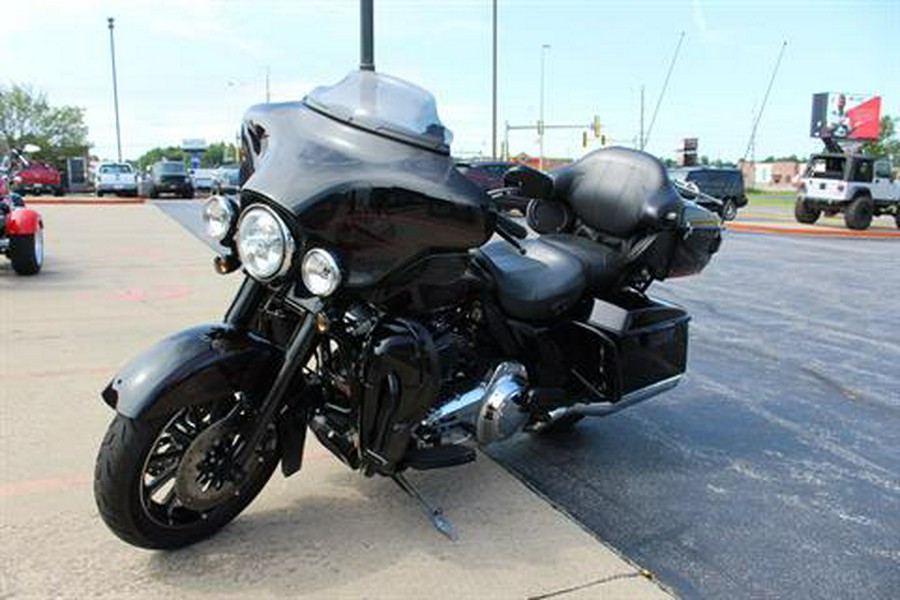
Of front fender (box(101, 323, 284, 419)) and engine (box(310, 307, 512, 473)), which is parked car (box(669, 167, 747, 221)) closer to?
engine (box(310, 307, 512, 473))

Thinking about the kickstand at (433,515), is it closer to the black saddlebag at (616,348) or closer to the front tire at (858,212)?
the black saddlebag at (616,348)

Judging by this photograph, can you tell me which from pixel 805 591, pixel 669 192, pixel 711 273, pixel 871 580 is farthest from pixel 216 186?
pixel 711 273

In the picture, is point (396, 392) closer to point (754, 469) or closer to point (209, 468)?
point (209, 468)

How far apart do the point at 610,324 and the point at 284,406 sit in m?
1.76

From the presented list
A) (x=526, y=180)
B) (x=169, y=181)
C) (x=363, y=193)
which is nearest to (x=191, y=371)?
(x=363, y=193)

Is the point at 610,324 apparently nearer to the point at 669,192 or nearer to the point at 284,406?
the point at 669,192

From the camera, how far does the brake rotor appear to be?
2.81 m

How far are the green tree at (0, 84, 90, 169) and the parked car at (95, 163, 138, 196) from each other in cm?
3156

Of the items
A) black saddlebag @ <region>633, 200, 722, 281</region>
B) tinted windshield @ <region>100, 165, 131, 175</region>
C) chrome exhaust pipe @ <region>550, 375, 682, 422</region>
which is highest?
tinted windshield @ <region>100, 165, 131, 175</region>

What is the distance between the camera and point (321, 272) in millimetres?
2574

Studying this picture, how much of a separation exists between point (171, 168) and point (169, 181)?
810 millimetres

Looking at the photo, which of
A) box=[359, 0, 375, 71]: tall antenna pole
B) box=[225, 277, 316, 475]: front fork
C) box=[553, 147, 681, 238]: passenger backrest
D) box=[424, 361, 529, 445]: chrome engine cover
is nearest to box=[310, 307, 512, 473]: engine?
box=[424, 361, 529, 445]: chrome engine cover

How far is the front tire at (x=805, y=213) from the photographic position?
902 inches

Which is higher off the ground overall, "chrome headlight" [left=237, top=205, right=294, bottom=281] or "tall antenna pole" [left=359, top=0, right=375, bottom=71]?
"tall antenna pole" [left=359, top=0, right=375, bottom=71]
